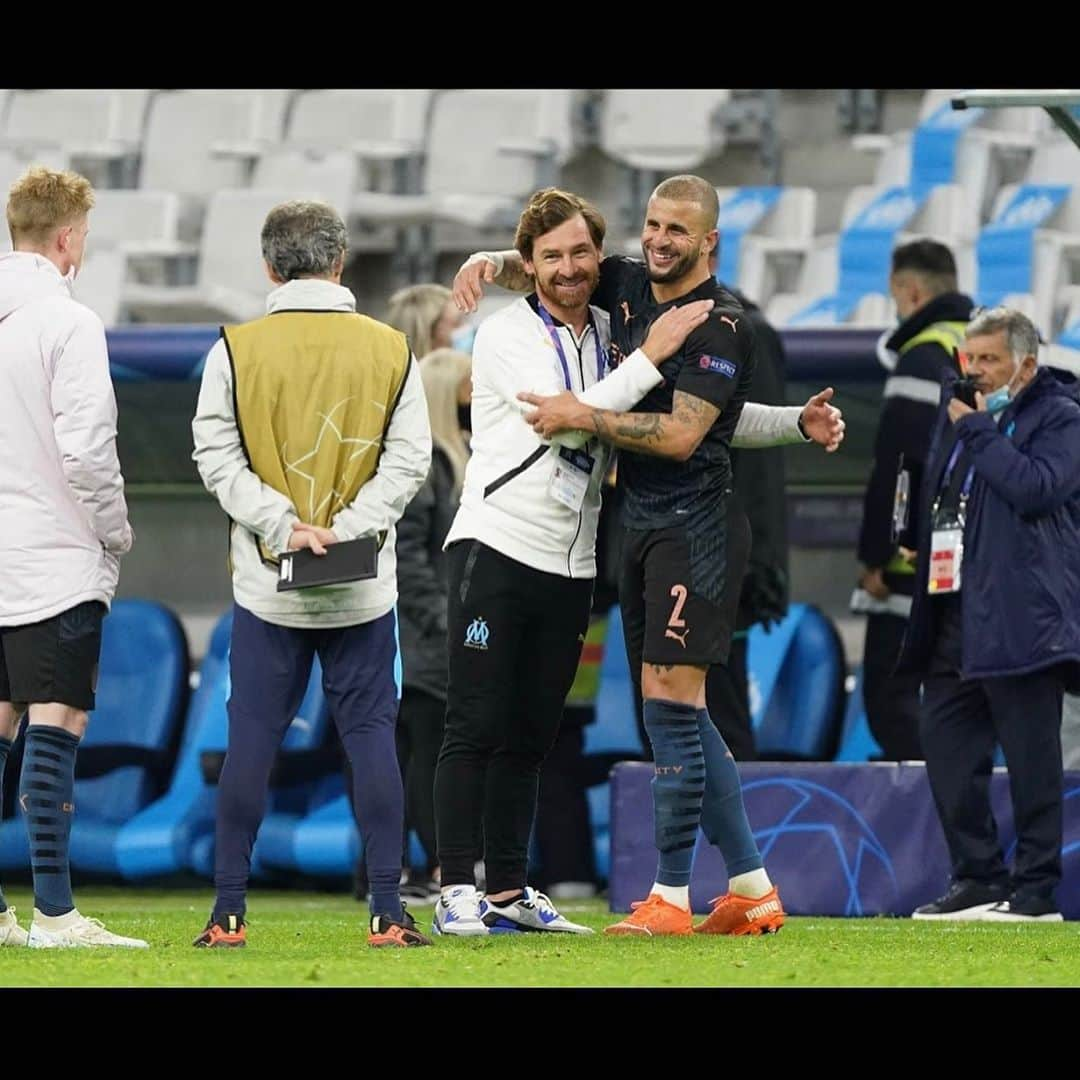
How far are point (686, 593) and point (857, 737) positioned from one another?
12.6 ft

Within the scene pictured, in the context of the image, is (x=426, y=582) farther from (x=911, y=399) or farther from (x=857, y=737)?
(x=857, y=737)

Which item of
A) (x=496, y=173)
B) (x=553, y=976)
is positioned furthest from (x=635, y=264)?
(x=496, y=173)

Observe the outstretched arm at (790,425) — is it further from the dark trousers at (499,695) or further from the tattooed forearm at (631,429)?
the dark trousers at (499,695)

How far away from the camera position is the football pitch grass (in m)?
→ 4.67

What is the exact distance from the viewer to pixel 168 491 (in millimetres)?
10906

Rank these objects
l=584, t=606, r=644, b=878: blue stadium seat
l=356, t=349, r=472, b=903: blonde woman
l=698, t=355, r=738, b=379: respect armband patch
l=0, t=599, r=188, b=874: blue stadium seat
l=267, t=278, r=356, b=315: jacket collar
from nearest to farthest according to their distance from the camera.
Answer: l=267, t=278, r=356, b=315: jacket collar
l=698, t=355, r=738, b=379: respect armband patch
l=356, t=349, r=472, b=903: blonde woman
l=584, t=606, r=644, b=878: blue stadium seat
l=0, t=599, r=188, b=874: blue stadium seat

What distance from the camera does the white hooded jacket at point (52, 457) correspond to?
5543mm

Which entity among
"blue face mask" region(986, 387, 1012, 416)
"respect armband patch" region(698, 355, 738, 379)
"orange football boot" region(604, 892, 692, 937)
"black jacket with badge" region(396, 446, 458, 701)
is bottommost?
"orange football boot" region(604, 892, 692, 937)

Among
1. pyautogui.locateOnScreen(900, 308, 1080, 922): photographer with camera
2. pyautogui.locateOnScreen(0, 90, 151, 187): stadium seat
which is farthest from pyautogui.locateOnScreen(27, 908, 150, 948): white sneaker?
pyautogui.locateOnScreen(0, 90, 151, 187): stadium seat

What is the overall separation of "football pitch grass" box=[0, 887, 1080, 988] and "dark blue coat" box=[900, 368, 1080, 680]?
859 mm

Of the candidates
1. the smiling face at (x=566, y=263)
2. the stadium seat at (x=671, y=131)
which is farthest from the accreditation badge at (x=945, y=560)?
the stadium seat at (x=671, y=131)

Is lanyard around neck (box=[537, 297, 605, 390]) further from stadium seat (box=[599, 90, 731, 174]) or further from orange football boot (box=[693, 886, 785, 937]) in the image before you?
stadium seat (box=[599, 90, 731, 174])

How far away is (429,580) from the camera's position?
7895mm

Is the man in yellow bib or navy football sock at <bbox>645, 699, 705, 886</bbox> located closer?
the man in yellow bib
